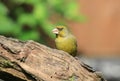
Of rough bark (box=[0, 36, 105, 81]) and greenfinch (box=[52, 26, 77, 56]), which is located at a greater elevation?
greenfinch (box=[52, 26, 77, 56])

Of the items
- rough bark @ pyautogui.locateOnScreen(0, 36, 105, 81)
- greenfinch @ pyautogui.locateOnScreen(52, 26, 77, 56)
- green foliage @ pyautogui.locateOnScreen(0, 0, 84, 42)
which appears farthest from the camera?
green foliage @ pyautogui.locateOnScreen(0, 0, 84, 42)

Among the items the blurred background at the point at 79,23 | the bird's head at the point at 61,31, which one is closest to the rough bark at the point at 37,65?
the bird's head at the point at 61,31

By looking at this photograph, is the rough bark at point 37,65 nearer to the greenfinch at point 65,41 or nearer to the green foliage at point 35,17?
the greenfinch at point 65,41

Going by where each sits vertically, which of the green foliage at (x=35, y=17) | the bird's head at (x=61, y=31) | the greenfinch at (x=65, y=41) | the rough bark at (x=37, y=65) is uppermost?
the green foliage at (x=35, y=17)

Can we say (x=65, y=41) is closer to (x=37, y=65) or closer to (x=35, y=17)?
(x=37, y=65)

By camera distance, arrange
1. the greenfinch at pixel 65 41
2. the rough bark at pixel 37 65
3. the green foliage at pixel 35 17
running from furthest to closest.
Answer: the green foliage at pixel 35 17, the greenfinch at pixel 65 41, the rough bark at pixel 37 65

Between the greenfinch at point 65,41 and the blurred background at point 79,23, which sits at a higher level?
the blurred background at point 79,23

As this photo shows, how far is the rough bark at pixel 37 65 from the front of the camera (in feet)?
14.7

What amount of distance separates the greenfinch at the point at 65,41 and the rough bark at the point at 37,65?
81 centimetres

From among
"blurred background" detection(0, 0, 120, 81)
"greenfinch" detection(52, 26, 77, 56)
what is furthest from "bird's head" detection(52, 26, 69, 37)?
Answer: "blurred background" detection(0, 0, 120, 81)

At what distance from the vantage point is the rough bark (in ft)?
14.7

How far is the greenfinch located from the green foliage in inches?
69.1

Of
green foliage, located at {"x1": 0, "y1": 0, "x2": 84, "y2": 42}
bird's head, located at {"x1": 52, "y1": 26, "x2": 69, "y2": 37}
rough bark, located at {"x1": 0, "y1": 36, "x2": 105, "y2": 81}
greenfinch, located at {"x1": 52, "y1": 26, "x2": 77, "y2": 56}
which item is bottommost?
rough bark, located at {"x1": 0, "y1": 36, "x2": 105, "y2": 81}

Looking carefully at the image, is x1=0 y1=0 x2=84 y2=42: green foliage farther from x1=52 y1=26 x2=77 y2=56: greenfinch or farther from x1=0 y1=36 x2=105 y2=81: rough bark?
x1=0 y1=36 x2=105 y2=81: rough bark
